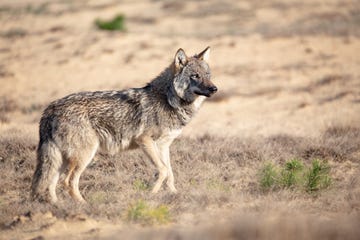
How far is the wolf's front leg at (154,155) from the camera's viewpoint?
9.50 m

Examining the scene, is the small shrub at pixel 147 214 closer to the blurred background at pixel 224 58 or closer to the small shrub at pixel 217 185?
the small shrub at pixel 217 185

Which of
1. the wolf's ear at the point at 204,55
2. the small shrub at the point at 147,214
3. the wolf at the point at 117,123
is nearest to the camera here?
the small shrub at the point at 147,214

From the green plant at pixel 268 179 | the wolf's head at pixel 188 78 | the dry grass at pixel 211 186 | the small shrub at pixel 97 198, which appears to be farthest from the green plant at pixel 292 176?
the small shrub at pixel 97 198

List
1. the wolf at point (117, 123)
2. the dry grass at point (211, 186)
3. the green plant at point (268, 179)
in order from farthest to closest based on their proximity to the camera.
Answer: the green plant at point (268, 179) < the wolf at point (117, 123) < the dry grass at point (211, 186)

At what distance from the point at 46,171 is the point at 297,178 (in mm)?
3870

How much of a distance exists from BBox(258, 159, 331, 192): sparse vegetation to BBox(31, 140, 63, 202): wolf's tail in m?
3.22

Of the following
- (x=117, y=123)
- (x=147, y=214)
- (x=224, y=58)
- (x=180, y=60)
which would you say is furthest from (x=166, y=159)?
(x=224, y=58)

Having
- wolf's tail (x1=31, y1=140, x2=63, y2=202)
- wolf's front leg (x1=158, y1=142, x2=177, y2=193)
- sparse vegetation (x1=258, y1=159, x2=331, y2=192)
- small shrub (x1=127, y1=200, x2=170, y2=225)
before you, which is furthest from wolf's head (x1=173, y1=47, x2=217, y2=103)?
small shrub (x1=127, y1=200, x2=170, y2=225)

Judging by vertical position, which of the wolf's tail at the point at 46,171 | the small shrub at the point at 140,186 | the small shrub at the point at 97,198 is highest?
the wolf's tail at the point at 46,171

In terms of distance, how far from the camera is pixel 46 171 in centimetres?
902

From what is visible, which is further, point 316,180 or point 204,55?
point 204,55

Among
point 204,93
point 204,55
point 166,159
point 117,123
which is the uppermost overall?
point 204,55

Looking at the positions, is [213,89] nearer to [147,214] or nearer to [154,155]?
[154,155]

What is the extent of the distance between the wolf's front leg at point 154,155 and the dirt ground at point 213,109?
250mm
